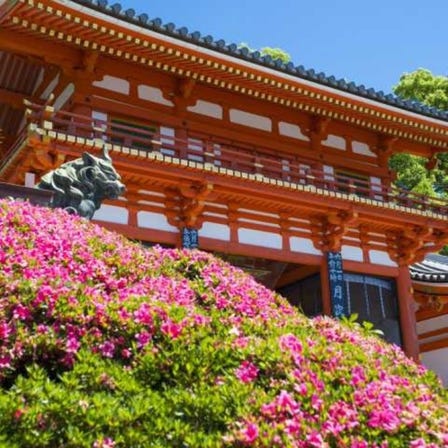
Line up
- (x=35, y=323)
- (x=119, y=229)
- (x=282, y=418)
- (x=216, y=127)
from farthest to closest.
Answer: (x=216, y=127) < (x=119, y=229) < (x=35, y=323) < (x=282, y=418)

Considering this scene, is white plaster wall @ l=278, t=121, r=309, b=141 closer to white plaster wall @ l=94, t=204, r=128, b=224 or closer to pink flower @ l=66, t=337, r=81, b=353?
white plaster wall @ l=94, t=204, r=128, b=224

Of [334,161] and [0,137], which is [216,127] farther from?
[0,137]

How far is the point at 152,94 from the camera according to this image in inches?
534

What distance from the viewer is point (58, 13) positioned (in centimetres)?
1070

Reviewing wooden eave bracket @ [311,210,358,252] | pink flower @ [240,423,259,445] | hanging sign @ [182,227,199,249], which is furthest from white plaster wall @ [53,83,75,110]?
pink flower @ [240,423,259,445]

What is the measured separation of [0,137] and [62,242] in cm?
1046

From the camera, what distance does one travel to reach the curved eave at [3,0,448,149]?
10961 millimetres

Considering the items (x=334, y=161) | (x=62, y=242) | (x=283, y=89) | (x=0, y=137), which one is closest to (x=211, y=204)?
(x=283, y=89)

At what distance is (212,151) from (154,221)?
183 cm

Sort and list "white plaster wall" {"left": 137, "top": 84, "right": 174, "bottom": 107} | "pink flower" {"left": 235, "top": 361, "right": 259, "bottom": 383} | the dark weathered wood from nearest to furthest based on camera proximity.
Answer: "pink flower" {"left": 235, "top": 361, "right": 259, "bottom": 383} → the dark weathered wood → "white plaster wall" {"left": 137, "top": 84, "right": 174, "bottom": 107}

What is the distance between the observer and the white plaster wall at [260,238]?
→ 13.6 metres

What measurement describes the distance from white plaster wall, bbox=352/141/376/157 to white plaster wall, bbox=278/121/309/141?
1.46 m

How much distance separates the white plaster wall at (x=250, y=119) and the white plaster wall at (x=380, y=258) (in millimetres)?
3773

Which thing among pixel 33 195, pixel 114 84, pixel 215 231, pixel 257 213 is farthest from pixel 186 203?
pixel 33 195
